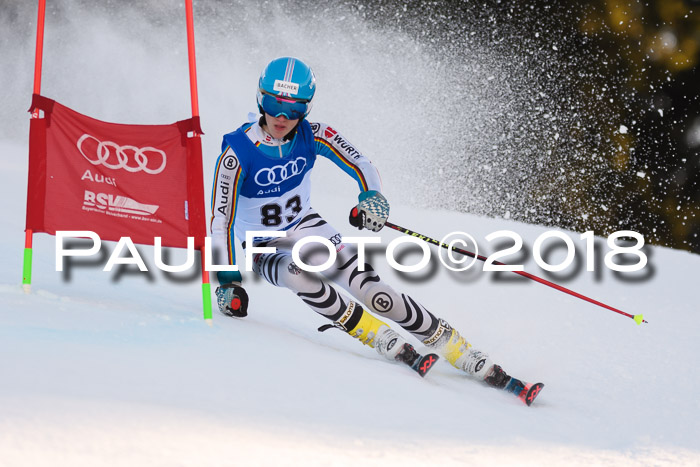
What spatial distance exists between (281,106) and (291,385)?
1.28m

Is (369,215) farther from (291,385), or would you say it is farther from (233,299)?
(291,385)

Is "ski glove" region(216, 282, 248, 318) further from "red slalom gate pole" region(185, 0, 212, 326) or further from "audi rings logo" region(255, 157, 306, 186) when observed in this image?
"audi rings logo" region(255, 157, 306, 186)

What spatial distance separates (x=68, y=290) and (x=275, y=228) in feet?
3.40

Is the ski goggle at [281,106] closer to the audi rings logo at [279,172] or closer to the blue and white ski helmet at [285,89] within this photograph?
the blue and white ski helmet at [285,89]

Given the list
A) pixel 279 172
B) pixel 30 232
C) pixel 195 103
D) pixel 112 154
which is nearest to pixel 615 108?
pixel 279 172

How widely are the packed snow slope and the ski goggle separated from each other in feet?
3.19

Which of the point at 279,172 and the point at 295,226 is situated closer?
the point at 279,172

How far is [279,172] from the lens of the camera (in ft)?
10.2

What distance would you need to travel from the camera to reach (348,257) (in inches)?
126

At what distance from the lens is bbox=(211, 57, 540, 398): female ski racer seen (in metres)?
2.98

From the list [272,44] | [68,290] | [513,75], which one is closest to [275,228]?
[68,290]

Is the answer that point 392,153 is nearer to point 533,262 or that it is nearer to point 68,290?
point 533,262

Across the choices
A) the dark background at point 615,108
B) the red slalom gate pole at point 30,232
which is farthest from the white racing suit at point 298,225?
the dark background at point 615,108

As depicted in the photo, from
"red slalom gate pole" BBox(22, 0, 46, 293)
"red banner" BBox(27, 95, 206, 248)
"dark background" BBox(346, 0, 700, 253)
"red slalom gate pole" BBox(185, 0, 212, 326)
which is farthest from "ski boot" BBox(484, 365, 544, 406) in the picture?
"dark background" BBox(346, 0, 700, 253)
